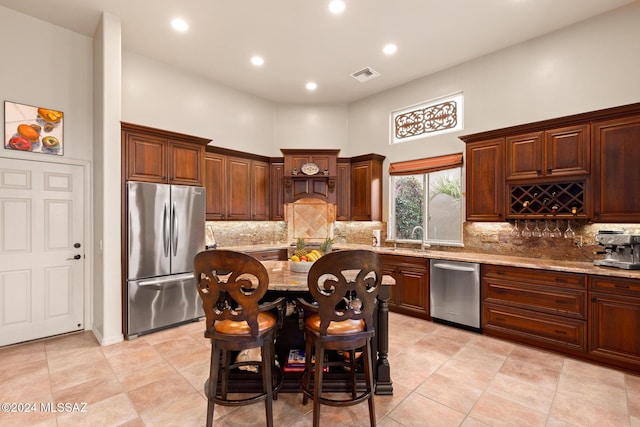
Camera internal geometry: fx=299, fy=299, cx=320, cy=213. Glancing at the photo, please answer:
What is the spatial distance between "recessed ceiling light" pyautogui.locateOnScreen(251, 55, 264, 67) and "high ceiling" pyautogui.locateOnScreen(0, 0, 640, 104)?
0.07m

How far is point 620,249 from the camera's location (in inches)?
121

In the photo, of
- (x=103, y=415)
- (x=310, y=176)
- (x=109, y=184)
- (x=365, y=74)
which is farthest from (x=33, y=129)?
(x=365, y=74)

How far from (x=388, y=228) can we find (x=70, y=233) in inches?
189

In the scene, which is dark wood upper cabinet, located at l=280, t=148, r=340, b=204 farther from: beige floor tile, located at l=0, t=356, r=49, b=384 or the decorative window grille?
beige floor tile, located at l=0, t=356, r=49, b=384

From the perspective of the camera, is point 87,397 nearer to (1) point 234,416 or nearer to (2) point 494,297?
(1) point 234,416

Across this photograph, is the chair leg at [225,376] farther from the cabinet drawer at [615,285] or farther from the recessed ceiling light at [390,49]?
the recessed ceiling light at [390,49]

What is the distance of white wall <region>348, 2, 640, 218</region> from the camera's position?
3398 millimetres

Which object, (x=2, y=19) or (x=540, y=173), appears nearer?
(x=2, y=19)

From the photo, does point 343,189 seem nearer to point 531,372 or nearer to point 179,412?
point 531,372

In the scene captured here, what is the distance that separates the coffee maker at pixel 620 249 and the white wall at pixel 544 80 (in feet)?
5.14

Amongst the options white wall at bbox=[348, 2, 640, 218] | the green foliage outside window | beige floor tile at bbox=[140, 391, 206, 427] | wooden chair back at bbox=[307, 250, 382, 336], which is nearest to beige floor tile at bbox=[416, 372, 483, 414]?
wooden chair back at bbox=[307, 250, 382, 336]

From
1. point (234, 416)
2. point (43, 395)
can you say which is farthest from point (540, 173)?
point (43, 395)

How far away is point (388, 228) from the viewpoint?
5590 millimetres

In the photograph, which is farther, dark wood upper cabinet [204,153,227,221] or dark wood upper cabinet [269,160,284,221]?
dark wood upper cabinet [269,160,284,221]
